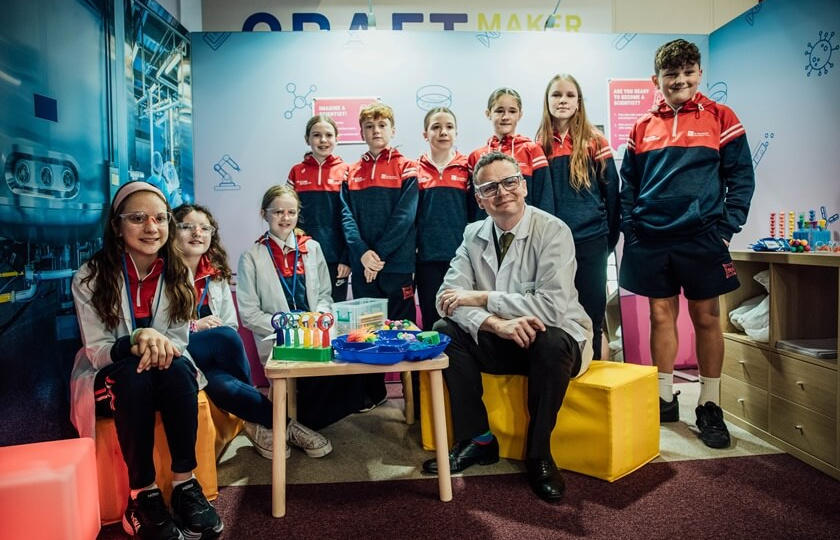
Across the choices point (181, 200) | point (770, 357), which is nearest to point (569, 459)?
point (770, 357)

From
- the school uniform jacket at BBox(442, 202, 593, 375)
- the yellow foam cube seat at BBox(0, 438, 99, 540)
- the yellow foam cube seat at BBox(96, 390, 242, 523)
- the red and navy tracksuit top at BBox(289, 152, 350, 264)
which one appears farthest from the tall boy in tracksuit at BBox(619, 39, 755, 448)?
the yellow foam cube seat at BBox(0, 438, 99, 540)

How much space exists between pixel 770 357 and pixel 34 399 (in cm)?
310

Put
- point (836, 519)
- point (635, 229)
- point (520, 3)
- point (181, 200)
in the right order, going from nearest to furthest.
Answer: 1. point (836, 519)
2. point (635, 229)
3. point (181, 200)
4. point (520, 3)

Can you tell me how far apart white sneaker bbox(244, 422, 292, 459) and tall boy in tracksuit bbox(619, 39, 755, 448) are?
73.3 inches

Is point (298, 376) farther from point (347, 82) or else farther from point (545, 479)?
point (347, 82)

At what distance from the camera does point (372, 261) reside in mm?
3008

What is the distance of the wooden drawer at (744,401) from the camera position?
264cm

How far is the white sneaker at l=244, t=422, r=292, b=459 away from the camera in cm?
251

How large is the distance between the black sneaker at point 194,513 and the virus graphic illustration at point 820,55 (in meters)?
3.73

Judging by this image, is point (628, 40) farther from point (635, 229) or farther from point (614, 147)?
point (635, 229)

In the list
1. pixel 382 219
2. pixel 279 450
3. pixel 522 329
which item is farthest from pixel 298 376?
pixel 382 219

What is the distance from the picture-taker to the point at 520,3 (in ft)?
13.8

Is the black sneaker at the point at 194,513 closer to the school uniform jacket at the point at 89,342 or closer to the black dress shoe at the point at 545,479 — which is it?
the school uniform jacket at the point at 89,342

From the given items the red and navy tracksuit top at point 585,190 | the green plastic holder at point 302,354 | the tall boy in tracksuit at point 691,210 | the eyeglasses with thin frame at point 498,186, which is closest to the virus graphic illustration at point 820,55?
the tall boy in tracksuit at point 691,210
